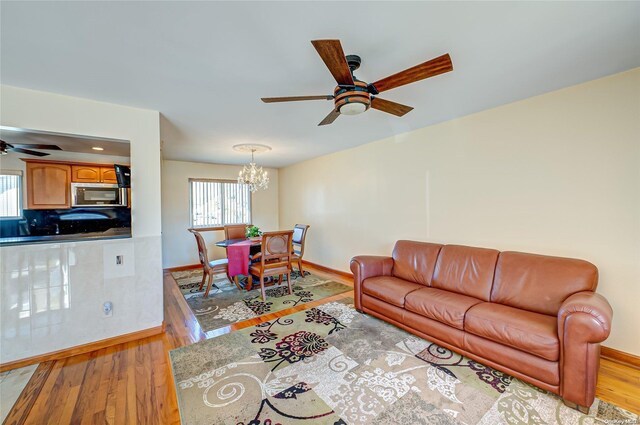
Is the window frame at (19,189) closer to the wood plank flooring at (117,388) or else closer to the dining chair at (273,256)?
the wood plank flooring at (117,388)

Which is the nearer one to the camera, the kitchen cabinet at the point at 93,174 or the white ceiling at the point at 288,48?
the white ceiling at the point at 288,48

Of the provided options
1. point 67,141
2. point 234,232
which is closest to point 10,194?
point 67,141

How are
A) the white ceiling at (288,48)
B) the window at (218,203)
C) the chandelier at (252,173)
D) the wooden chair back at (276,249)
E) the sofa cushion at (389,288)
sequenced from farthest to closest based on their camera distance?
the window at (218,203), the chandelier at (252,173), the wooden chair back at (276,249), the sofa cushion at (389,288), the white ceiling at (288,48)

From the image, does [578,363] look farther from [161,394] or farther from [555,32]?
[161,394]

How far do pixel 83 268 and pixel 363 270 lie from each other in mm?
2970

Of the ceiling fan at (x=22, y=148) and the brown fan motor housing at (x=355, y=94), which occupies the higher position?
the brown fan motor housing at (x=355, y=94)

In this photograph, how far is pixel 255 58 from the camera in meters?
1.82

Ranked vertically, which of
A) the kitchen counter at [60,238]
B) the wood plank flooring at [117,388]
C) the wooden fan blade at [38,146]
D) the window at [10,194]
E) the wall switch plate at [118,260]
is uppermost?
the wooden fan blade at [38,146]

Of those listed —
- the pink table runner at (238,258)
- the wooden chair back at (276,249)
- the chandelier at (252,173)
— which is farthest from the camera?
the chandelier at (252,173)

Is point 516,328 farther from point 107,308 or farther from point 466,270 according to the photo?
point 107,308

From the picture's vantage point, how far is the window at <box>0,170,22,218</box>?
7.48 feet

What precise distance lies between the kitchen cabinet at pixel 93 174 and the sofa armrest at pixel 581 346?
4.26 m

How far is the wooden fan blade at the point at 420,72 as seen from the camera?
1.47 meters

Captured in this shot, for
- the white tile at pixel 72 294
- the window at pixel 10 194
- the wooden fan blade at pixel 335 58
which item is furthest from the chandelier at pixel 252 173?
the wooden fan blade at pixel 335 58
